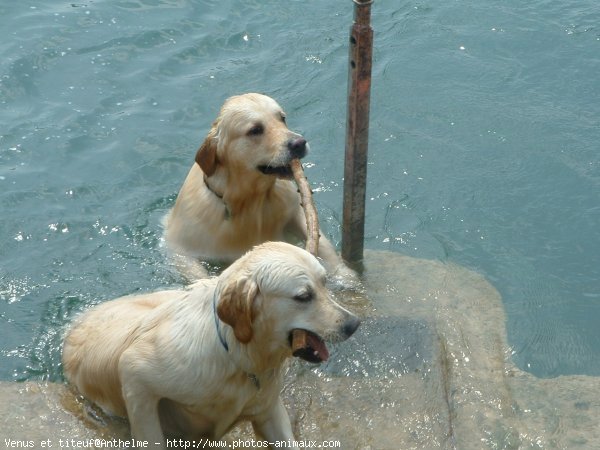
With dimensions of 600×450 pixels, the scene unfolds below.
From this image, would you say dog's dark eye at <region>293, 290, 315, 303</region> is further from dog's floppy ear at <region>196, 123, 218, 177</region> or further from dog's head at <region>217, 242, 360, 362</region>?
dog's floppy ear at <region>196, 123, 218, 177</region>

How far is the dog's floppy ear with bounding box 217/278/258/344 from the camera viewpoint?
5090mm

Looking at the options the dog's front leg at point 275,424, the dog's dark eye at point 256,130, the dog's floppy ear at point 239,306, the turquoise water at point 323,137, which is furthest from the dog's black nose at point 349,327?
the turquoise water at point 323,137

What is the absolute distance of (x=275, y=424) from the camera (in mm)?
5789

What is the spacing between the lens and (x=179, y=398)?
18.2ft

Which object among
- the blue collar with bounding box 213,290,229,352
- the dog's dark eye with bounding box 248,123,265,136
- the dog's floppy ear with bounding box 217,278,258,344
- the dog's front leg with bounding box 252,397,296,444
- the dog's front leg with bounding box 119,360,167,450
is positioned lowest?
the dog's front leg with bounding box 252,397,296,444

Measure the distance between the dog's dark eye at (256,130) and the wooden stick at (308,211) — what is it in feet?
1.08

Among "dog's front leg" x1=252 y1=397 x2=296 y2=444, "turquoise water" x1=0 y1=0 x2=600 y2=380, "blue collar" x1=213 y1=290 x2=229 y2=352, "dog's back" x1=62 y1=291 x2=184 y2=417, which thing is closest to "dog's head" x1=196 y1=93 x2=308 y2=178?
"dog's back" x1=62 y1=291 x2=184 y2=417

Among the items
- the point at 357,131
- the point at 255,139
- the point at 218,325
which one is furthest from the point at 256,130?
the point at 218,325

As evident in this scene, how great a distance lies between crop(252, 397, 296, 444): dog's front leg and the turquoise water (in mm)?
1976

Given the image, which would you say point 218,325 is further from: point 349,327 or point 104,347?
point 104,347

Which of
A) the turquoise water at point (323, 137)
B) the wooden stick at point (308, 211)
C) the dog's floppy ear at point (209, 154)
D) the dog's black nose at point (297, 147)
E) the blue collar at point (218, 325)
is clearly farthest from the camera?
the turquoise water at point (323, 137)

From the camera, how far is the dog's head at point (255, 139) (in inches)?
284

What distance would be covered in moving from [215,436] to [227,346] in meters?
0.80

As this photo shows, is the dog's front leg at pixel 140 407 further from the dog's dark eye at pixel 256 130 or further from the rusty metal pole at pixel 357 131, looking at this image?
the rusty metal pole at pixel 357 131
